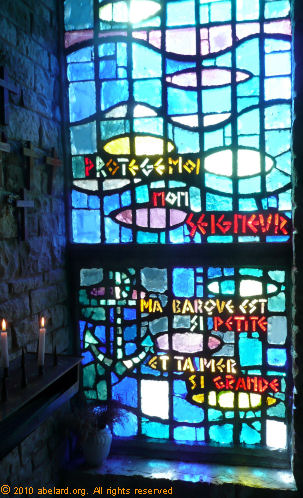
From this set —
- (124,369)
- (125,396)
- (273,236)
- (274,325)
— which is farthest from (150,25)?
(125,396)

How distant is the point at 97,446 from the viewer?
2785mm

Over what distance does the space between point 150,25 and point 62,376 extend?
7.31 feet

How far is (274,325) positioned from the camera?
279cm

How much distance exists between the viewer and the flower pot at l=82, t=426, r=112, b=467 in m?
2.76

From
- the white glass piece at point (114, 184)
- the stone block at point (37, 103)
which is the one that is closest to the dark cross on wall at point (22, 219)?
the stone block at point (37, 103)

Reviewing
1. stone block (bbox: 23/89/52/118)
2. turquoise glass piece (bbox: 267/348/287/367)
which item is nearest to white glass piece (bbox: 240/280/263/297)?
turquoise glass piece (bbox: 267/348/287/367)

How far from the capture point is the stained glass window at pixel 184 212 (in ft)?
9.04

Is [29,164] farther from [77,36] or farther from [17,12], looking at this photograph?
[77,36]

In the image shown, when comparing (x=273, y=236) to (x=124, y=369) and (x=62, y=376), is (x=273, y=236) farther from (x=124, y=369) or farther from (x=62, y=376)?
(x=62, y=376)

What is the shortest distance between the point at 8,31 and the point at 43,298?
1.48m

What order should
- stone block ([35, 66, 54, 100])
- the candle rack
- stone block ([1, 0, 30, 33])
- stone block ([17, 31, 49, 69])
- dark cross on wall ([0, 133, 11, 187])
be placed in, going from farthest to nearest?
stone block ([35, 66, 54, 100]) < stone block ([17, 31, 49, 69]) < stone block ([1, 0, 30, 33]) < dark cross on wall ([0, 133, 11, 187]) < the candle rack

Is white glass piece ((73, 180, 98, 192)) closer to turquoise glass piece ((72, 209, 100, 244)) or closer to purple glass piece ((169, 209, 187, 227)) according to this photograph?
turquoise glass piece ((72, 209, 100, 244))

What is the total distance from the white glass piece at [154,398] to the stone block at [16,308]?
101cm

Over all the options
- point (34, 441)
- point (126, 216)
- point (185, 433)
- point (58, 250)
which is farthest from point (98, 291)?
point (185, 433)
